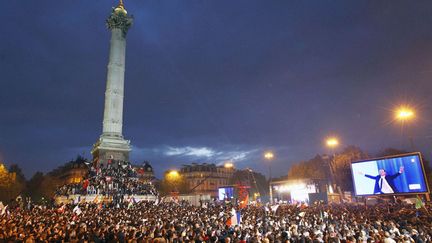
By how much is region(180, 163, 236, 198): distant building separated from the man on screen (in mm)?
88937

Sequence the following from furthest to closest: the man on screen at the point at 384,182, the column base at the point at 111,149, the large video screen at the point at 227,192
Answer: the large video screen at the point at 227,192
the column base at the point at 111,149
the man on screen at the point at 384,182

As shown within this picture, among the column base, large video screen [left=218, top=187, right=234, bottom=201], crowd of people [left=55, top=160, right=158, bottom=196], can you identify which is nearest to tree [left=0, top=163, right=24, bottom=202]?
the column base

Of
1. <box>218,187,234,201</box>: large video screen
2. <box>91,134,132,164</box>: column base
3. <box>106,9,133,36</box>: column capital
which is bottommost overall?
<box>218,187,234,201</box>: large video screen

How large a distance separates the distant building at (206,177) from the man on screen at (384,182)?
88.9m

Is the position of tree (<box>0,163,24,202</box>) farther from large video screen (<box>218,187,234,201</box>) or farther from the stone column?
large video screen (<box>218,187,234,201</box>)

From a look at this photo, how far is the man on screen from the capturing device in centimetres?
3072

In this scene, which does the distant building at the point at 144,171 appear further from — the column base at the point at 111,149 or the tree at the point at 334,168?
the tree at the point at 334,168

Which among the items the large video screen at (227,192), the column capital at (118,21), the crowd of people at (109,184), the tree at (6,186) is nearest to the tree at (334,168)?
the large video screen at (227,192)

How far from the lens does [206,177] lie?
385 ft

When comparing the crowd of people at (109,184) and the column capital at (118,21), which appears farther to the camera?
the column capital at (118,21)

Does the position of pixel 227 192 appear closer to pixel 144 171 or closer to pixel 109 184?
pixel 109 184

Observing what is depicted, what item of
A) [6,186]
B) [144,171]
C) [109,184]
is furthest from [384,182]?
[144,171]

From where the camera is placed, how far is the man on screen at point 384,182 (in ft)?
101

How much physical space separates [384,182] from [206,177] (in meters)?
90.6
